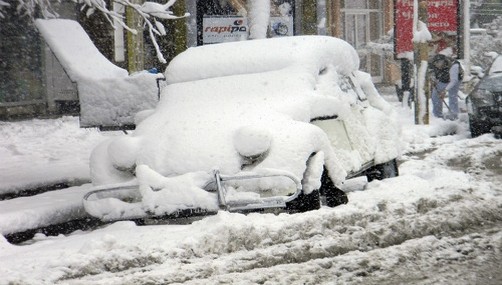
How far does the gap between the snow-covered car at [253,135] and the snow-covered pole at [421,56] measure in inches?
272

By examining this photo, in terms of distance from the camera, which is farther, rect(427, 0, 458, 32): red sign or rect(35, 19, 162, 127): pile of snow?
rect(427, 0, 458, 32): red sign

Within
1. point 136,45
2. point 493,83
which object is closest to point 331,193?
point 493,83

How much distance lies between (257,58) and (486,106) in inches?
265

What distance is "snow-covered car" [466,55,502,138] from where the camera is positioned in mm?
13734

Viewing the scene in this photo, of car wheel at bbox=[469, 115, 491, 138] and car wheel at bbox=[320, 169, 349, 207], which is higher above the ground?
car wheel at bbox=[320, 169, 349, 207]

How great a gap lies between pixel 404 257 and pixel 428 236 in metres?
0.62

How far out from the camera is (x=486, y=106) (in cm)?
1388

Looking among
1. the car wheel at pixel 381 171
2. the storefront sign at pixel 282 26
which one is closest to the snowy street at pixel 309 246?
the car wheel at pixel 381 171

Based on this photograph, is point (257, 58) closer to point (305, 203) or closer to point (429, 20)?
point (305, 203)

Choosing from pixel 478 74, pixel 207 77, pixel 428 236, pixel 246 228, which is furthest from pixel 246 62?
pixel 478 74

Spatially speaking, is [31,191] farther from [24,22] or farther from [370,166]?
[24,22]

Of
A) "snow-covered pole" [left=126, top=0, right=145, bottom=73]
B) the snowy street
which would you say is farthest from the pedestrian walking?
the snowy street

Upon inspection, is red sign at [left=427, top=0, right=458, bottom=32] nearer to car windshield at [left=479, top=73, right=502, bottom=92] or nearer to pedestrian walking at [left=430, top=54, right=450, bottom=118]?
pedestrian walking at [left=430, top=54, right=450, bottom=118]

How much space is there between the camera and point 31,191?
10.3 metres
